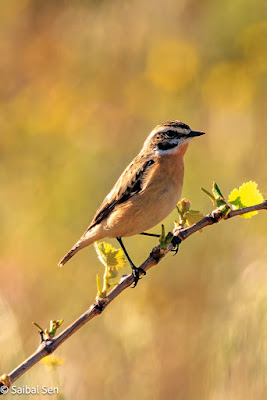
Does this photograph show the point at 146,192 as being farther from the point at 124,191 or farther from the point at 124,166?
the point at 124,166

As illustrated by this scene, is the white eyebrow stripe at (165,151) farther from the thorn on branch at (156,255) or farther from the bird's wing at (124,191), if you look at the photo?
the thorn on branch at (156,255)

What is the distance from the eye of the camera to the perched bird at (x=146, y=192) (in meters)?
4.05

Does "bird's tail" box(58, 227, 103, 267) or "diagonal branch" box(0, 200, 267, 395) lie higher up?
"bird's tail" box(58, 227, 103, 267)

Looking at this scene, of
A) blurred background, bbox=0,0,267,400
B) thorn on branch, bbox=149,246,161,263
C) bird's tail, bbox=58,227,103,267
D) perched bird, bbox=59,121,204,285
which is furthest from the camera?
bird's tail, bbox=58,227,103,267

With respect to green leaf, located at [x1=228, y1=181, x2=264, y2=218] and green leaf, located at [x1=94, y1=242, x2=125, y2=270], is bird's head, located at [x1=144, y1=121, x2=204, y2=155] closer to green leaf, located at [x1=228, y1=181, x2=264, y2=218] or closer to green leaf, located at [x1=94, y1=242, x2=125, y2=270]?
green leaf, located at [x1=228, y1=181, x2=264, y2=218]

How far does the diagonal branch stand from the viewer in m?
1.79

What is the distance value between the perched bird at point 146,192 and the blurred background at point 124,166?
0.53 metres

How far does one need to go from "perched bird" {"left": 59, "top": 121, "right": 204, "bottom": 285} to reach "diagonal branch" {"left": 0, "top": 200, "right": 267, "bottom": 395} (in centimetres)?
161

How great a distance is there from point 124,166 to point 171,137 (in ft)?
7.38

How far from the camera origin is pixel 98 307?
6.81ft

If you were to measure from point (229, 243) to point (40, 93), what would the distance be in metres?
3.98

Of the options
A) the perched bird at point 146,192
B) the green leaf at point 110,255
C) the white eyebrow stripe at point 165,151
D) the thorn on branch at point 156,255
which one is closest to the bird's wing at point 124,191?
the perched bird at point 146,192

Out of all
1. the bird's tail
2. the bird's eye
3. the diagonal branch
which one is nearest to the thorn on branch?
the diagonal branch

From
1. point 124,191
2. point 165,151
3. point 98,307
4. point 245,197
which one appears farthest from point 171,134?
point 98,307
